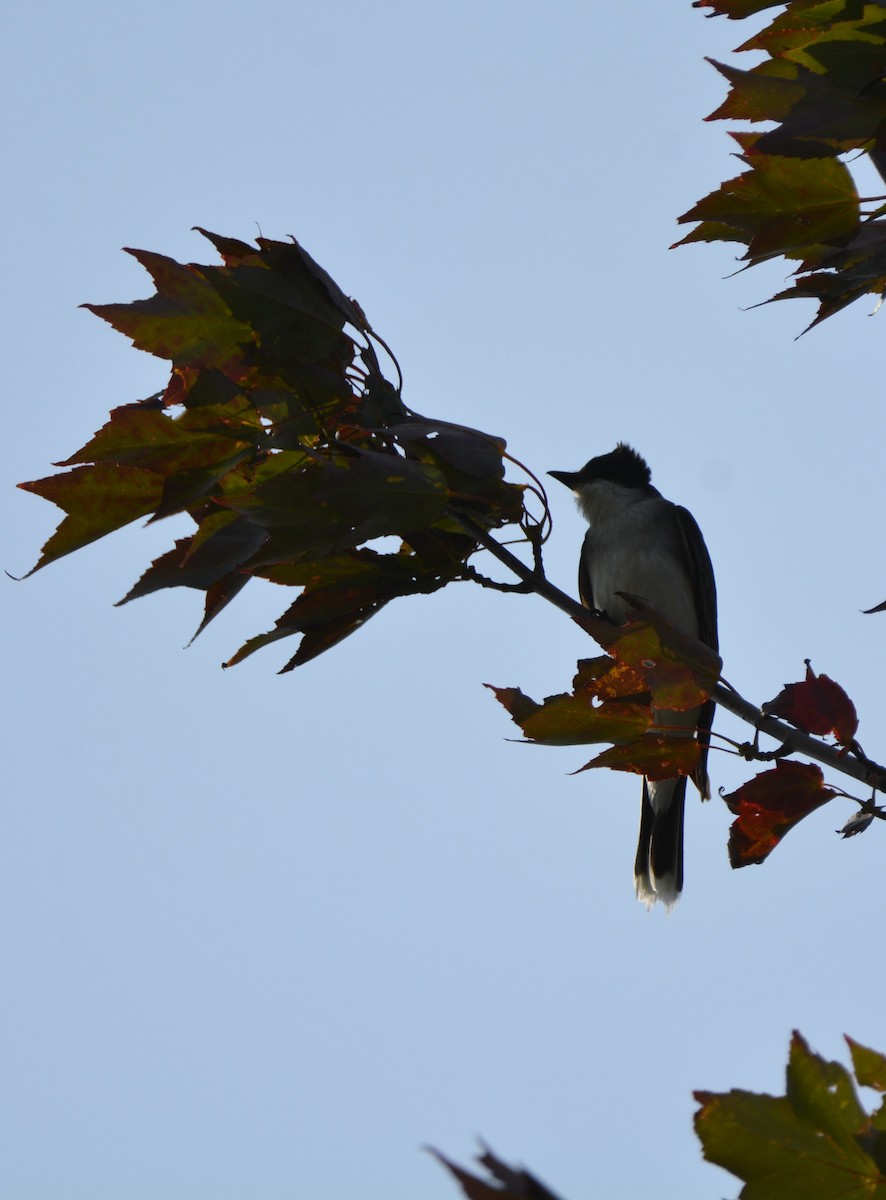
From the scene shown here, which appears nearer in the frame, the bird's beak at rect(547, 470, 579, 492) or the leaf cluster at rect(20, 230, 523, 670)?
the leaf cluster at rect(20, 230, 523, 670)

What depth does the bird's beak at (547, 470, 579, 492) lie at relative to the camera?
290 inches

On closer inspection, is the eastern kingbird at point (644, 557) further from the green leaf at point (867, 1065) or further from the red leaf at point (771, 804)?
→ the green leaf at point (867, 1065)

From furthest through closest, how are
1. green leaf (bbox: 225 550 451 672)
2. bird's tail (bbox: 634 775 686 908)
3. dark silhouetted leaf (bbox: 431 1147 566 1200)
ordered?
1. bird's tail (bbox: 634 775 686 908)
2. green leaf (bbox: 225 550 451 672)
3. dark silhouetted leaf (bbox: 431 1147 566 1200)

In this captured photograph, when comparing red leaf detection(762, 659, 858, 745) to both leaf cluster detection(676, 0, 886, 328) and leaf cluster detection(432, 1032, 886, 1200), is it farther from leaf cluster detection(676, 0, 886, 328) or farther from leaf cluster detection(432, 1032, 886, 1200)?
leaf cluster detection(432, 1032, 886, 1200)

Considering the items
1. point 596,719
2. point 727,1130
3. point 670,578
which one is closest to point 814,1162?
point 727,1130

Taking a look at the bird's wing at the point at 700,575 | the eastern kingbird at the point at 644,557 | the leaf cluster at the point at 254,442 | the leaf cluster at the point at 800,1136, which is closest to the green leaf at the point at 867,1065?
the leaf cluster at the point at 800,1136

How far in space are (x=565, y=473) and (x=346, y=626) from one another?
183 inches

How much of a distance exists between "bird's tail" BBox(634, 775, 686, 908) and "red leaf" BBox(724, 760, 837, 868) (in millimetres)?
3107

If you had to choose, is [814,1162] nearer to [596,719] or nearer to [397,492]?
[596,719]

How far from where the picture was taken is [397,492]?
2641 millimetres

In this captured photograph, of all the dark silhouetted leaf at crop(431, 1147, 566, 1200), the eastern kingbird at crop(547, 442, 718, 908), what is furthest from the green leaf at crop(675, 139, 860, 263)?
the eastern kingbird at crop(547, 442, 718, 908)

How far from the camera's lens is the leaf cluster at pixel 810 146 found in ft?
7.86

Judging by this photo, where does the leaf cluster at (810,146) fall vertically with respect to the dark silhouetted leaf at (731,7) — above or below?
below

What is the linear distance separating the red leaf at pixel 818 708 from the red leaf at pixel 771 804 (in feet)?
0.26
